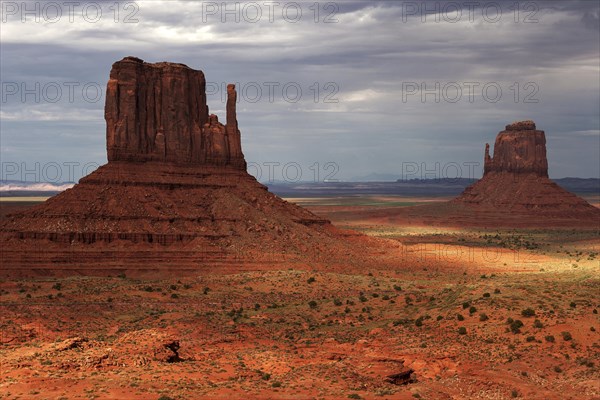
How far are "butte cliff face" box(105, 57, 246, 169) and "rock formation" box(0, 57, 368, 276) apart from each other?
106mm

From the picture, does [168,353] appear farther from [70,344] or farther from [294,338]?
[294,338]

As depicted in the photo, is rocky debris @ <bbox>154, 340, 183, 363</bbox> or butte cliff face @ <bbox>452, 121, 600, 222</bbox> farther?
butte cliff face @ <bbox>452, 121, 600, 222</bbox>

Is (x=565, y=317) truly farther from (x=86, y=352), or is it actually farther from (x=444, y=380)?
(x=86, y=352)

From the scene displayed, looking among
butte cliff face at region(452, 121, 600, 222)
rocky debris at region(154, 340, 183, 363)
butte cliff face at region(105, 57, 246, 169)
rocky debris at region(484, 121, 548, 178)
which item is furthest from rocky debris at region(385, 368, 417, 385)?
rocky debris at region(484, 121, 548, 178)

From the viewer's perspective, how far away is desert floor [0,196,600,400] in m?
36.0

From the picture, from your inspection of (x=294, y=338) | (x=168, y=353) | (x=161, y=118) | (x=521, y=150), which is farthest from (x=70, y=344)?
(x=521, y=150)

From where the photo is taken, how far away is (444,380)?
123 ft

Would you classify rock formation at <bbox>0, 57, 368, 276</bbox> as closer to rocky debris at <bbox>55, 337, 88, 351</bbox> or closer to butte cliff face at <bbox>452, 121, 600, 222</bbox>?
rocky debris at <bbox>55, 337, 88, 351</bbox>

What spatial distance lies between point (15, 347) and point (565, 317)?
1188 inches

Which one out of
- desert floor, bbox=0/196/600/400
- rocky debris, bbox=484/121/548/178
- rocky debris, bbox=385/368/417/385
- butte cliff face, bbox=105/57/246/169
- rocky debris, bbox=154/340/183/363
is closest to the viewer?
desert floor, bbox=0/196/600/400

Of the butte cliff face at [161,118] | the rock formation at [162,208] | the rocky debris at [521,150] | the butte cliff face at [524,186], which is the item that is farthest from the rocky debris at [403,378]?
the rocky debris at [521,150]

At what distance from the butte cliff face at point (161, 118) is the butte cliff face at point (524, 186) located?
97.8 m

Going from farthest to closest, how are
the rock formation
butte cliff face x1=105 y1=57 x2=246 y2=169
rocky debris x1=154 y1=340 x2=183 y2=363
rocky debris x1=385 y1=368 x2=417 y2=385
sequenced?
butte cliff face x1=105 y1=57 x2=246 y2=169 < the rock formation < rocky debris x1=154 y1=340 x2=183 y2=363 < rocky debris x1=385 y1=368 x2=417 y2=385

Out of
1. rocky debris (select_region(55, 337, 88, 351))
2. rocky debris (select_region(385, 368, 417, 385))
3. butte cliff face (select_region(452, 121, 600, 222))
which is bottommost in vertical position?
rocky debris (select_region(385, 368, 417, 385))
